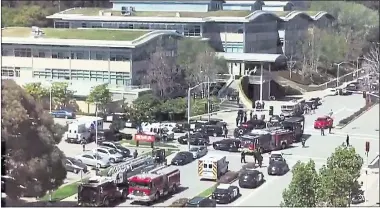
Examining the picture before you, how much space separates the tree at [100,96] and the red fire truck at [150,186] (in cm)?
162

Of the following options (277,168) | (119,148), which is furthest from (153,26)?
(277,168)

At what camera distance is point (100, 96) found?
4879mm

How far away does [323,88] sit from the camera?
24.6ft

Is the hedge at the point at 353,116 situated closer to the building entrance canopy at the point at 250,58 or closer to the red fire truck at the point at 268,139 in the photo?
the red fire truck at the point at 268,139

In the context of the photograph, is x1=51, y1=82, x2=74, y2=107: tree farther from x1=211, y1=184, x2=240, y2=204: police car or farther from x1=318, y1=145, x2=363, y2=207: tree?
x1=318, y1=145, x2=363, y2=207: tree

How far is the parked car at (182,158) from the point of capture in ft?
12.7

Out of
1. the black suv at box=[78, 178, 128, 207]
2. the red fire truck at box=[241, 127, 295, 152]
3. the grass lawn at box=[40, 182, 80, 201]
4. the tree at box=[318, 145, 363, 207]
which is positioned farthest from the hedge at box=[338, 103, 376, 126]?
the grass lawn at box=[40, 182, 80, 201]

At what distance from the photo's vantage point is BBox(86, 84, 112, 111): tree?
4.86 metres

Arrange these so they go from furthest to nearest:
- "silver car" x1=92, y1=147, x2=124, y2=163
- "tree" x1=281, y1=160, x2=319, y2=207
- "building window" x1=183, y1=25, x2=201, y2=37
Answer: "building window" x1=183, y1=25, x2=201, y2=37 < "silver car" x1=92, y1=147, x2=124, y2=163 < "tree" x1=281, y1=160, x2=319, y2=207

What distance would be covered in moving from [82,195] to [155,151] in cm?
99

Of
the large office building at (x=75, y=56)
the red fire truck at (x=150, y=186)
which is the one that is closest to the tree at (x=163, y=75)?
the large office building at (x=75, y=56)

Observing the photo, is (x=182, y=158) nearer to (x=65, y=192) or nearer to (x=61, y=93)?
(x=65, y=192)

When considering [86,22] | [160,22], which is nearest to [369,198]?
[160,22]

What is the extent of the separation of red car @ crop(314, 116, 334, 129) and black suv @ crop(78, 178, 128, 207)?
2.09 meters
